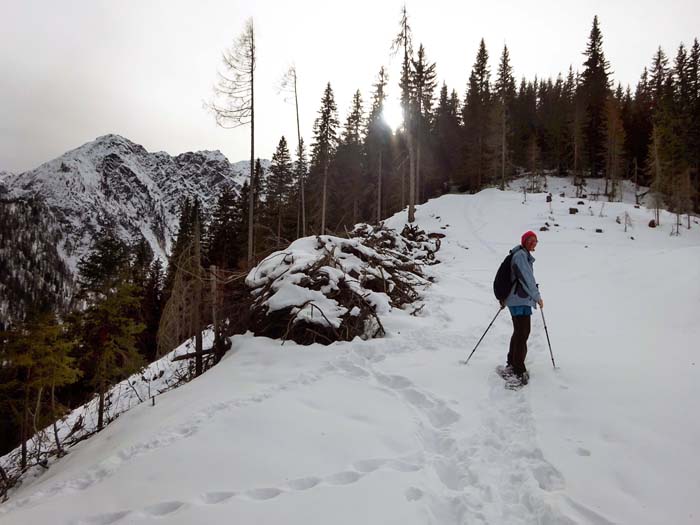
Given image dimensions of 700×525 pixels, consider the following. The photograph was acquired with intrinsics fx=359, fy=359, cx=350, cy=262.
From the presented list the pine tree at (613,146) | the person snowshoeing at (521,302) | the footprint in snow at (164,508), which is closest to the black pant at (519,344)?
the person snowshoeing at (521,302)

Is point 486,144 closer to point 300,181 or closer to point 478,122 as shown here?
point 478,122

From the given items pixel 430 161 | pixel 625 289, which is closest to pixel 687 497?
pixel 625 289

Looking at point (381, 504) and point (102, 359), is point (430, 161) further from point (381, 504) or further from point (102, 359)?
point (381, 504)

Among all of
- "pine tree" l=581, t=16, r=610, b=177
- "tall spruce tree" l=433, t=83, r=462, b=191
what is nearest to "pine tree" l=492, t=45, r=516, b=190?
"tall spruce tree" l=433, t=83, r=462, b=191

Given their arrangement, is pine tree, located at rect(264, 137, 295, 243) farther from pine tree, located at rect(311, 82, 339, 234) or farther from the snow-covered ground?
the snow-covered ground

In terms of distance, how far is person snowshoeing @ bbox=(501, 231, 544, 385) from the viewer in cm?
510

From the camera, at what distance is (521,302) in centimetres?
525

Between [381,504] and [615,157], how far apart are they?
44905 millimetres

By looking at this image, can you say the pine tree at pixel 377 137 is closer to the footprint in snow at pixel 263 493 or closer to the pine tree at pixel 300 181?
the pine tree at pixel 300 181

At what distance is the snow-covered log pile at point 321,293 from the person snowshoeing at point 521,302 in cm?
238

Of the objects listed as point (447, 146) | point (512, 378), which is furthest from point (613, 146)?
point (512, 378)

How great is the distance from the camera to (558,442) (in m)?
3.52

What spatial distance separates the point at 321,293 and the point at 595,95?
169 feet

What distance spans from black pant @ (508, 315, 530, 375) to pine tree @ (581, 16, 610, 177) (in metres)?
46.1
